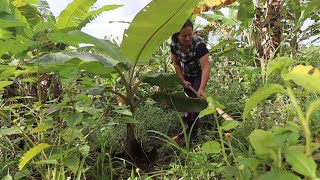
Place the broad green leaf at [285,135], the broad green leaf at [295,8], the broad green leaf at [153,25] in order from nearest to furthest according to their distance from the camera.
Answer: the broad green leaf at [285,135] < the broad green leaf at [153,25] < the broad green leaf at [295,8]

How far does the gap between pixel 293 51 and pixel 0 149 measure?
2.64 m

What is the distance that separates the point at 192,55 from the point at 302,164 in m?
2.24

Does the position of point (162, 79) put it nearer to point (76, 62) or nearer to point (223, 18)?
point (76, 62)

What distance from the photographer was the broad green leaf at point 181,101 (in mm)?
2371

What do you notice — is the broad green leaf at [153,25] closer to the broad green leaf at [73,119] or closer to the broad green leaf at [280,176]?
the broad green leaf at [73,119]

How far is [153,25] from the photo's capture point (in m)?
2.00

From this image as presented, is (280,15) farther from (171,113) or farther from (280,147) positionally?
(280,147)

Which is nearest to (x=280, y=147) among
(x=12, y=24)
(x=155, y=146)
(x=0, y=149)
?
(x=12, y=24)

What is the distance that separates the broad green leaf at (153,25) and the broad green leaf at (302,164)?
1294 mm

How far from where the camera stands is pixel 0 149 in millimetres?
2330

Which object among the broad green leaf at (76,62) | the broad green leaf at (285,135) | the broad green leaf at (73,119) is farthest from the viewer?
the broad green leaf at (76,62)

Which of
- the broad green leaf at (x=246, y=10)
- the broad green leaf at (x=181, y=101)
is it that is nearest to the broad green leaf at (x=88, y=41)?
the broad green leaf at (x=181, y=101)

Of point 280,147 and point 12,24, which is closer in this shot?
point 280,147

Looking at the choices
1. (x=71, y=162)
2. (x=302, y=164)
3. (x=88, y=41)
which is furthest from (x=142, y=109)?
(x=302, y=164)
